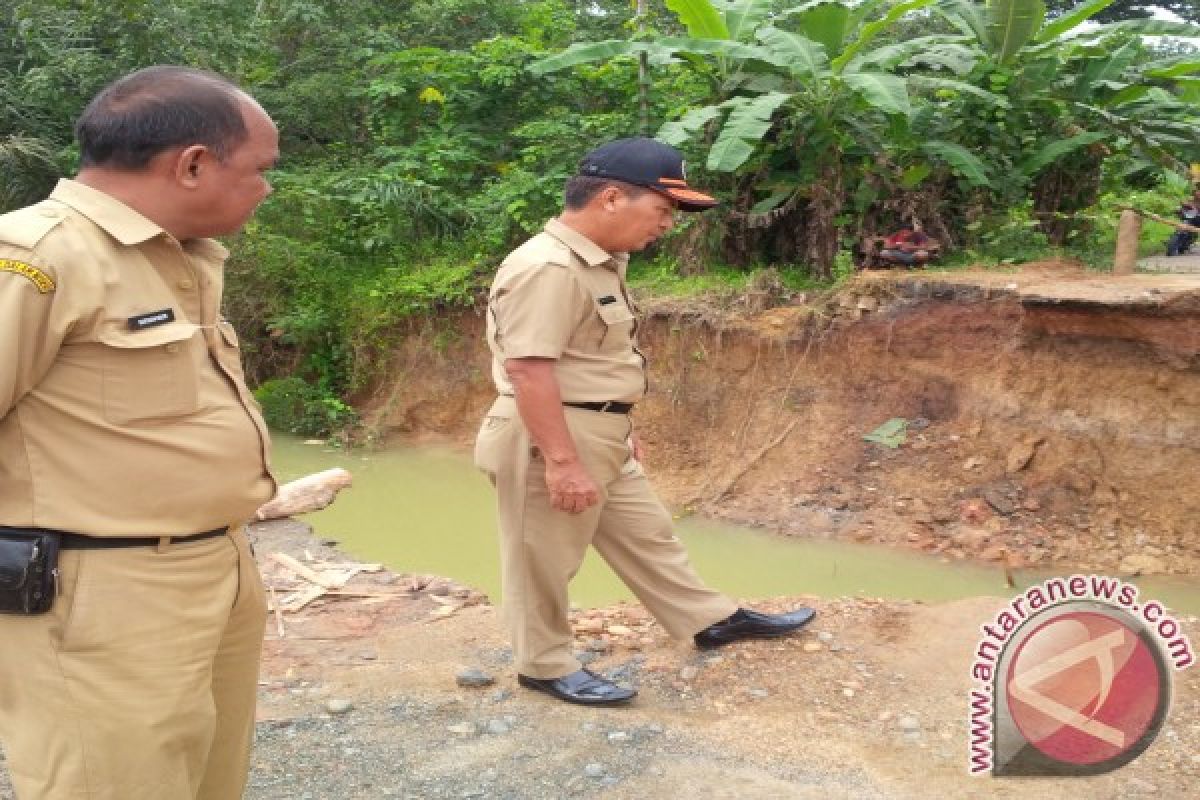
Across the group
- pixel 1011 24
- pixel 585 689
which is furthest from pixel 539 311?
pixel 1011 24

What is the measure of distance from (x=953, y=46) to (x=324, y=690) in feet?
22.2

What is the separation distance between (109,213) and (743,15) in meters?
7.07

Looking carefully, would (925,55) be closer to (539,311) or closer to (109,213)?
(539,311)

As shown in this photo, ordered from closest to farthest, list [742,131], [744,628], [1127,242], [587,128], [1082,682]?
[1082,682] → [744,628] → [1127,242] → [742,131] → [587,128]

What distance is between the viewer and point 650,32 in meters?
8.63

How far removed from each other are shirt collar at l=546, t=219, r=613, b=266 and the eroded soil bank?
410 centimetres

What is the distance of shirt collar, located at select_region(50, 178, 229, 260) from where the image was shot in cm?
168

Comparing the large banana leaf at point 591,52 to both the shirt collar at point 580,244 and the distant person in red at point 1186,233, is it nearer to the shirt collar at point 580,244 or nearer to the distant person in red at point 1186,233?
the shirt collar at point 580,244

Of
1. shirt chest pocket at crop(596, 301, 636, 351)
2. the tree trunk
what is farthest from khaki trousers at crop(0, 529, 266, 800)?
the tree trunk

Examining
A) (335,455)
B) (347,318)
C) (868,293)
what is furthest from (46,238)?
(347,318)

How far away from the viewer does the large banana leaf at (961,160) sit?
285 inches

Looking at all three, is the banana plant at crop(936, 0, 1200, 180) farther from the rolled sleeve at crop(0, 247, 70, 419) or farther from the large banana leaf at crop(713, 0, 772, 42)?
the rolled sleeve at crop(0, 247, 70, 419)

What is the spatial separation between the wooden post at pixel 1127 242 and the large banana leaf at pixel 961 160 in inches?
37.7

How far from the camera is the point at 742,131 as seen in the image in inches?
275
